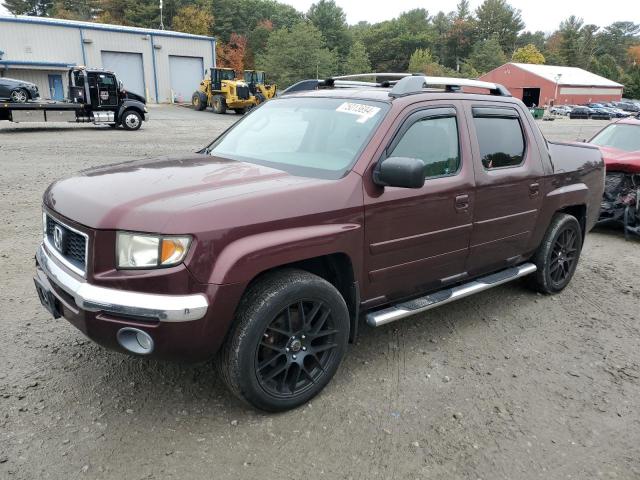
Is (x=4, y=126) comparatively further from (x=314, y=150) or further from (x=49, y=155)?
(x=314, y=150)

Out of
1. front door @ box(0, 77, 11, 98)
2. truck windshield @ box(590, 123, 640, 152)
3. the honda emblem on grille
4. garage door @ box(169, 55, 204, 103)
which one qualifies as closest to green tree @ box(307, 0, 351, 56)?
garage door @ box(169, 55, 204, 103)

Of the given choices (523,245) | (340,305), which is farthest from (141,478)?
(523,245)

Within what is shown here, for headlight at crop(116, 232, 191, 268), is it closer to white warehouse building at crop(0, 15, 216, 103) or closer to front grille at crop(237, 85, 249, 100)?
front grille at crop(237, 85, 249, 100)

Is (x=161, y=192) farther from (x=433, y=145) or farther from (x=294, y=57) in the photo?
(x=294, y=57)

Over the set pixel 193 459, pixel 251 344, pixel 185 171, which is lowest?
pixel 193 459

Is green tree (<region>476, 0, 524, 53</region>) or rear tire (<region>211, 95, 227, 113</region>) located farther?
green tree (<region>476, 0, 524, 53</region>)

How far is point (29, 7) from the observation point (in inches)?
3169

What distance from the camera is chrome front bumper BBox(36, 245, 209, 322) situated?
8.31 ft

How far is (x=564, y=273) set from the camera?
17.2ft

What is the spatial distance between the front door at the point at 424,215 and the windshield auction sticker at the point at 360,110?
0.22 meters

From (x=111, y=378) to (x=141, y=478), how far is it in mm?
986

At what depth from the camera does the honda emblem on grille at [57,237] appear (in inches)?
116

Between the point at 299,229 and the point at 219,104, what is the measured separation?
3016 centimetres

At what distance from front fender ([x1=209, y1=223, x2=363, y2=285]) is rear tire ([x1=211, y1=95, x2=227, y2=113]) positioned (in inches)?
1159
